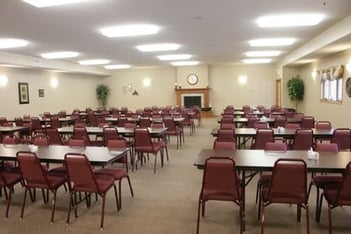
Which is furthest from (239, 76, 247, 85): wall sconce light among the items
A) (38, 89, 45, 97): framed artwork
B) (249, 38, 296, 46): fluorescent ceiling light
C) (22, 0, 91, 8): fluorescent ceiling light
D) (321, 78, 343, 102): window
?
(22, 0, 91, 8): fluorescent ceiling light

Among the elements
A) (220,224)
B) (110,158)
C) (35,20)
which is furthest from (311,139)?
(35,20)

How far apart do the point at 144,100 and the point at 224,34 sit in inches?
412

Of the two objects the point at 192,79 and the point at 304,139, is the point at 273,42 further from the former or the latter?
the point at 192,79

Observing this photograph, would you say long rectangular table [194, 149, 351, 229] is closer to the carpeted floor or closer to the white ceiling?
the carpeted floor

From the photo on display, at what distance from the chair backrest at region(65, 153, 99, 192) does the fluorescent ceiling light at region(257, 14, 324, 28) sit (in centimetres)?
448

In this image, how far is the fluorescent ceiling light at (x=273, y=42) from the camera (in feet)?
27.6

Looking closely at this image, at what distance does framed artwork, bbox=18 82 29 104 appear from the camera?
11352 millimetres

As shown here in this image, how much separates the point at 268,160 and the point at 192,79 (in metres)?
13.5

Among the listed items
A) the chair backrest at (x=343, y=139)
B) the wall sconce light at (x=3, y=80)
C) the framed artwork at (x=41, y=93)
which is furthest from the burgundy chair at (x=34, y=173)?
the framed artwork at (x=41, y=93)

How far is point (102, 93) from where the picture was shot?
1725 centimetres

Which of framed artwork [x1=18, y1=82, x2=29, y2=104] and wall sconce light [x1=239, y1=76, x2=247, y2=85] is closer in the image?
framed artwork [x1=18, y1=82, x2=29, y2=104]

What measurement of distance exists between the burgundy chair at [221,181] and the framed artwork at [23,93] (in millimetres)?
10553

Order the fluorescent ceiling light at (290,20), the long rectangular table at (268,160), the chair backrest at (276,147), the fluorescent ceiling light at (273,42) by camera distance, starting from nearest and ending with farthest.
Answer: the long rectangular table at (268,160) → the chair backrest at (276,147) → the fluorescent ceiling light at (290,20) → the fluorescent ceiling light at (273,42)

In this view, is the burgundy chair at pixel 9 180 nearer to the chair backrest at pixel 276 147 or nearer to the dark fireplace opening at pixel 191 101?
the chair backrest at pixel 276 147
